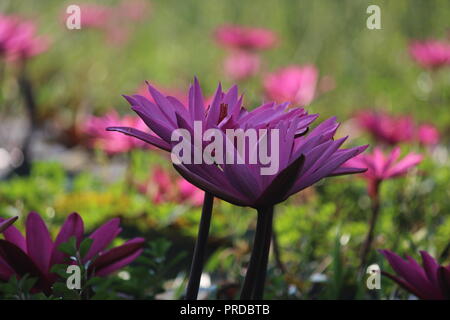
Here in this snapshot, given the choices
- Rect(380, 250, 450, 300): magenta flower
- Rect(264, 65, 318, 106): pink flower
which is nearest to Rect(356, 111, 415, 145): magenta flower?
Rect(264, 65, 318, 106): pink flower

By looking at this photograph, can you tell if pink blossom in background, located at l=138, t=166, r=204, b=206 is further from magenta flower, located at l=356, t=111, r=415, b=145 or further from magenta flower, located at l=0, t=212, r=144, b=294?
magenta flower, located at l=0, t=212, r=144, b=294

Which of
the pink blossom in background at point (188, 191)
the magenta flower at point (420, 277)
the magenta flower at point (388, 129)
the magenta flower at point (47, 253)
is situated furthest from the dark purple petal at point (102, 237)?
the magenta flower at point (388, 129)

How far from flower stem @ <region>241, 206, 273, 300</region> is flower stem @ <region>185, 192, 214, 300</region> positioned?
0.14ft

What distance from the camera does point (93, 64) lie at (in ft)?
8.81

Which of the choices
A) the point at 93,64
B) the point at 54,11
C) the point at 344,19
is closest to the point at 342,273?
the point at 93,64

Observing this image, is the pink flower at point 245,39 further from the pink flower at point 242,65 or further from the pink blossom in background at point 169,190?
the pink blossom in background at point 169,190

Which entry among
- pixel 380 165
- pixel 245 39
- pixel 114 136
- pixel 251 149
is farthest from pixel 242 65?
pixel 251 149

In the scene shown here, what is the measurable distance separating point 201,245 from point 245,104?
3.76 feet

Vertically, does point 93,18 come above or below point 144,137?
above

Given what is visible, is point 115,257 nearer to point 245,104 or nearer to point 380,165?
point 380,165

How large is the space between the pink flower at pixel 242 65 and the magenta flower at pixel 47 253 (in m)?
1.73

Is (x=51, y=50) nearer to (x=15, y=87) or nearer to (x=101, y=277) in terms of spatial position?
(x=15, y=87)

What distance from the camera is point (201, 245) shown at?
581 millimetres

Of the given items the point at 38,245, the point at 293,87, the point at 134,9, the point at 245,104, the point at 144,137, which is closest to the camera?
the point at 144,137
